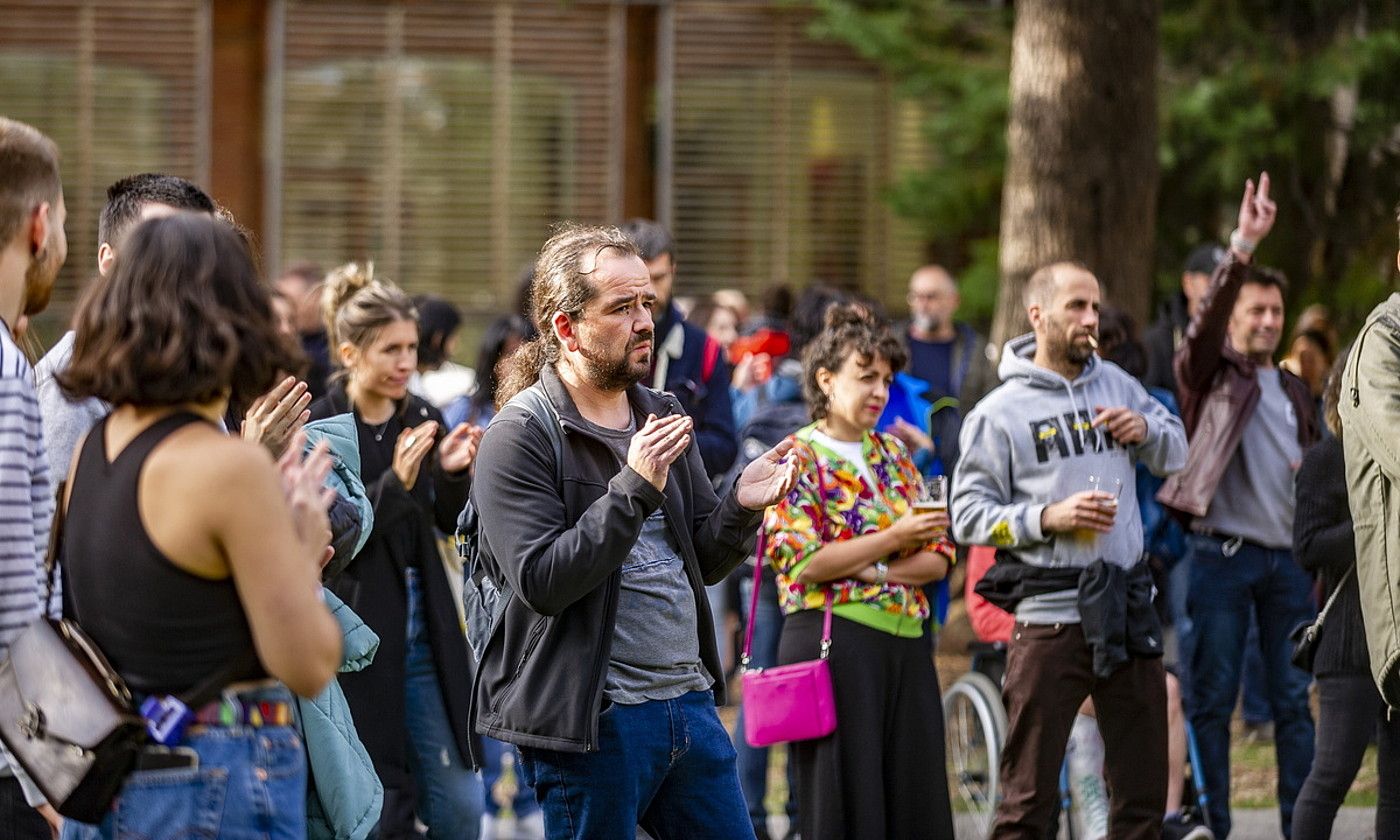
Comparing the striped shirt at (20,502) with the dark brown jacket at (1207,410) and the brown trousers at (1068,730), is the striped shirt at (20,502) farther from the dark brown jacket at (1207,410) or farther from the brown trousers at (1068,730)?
the dark brown jacket at (1207,410)

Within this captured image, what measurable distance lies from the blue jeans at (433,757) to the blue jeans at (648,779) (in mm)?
1738

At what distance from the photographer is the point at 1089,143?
977 centimetres

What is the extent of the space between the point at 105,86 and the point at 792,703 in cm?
1046

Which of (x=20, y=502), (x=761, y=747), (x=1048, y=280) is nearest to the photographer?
(x=20, y=502)

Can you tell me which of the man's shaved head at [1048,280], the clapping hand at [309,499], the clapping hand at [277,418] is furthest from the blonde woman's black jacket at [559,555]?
the man's shaved head at [1048,280]

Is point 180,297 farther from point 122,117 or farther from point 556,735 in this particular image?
point 122,117

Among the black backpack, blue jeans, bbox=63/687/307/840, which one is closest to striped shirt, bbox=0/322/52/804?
blue jeans, bbox=63/687/307/840

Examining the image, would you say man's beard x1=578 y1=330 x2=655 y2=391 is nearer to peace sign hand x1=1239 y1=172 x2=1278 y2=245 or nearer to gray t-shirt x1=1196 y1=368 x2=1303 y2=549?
peace sign hand x1=1239 y1=172 x2=1278 y2=245

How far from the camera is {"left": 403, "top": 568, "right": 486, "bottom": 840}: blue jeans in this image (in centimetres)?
623

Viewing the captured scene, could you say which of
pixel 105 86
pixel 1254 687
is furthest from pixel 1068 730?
pixel 105 86

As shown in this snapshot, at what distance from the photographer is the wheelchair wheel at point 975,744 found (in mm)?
7496

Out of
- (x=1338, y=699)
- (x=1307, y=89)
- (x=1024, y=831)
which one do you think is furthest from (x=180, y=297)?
(x=1307, y=89)

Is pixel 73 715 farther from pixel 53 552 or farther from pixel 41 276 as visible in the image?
pixel 41 276

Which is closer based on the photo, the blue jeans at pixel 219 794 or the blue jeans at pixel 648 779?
the blue jeans at pixel 219 794
